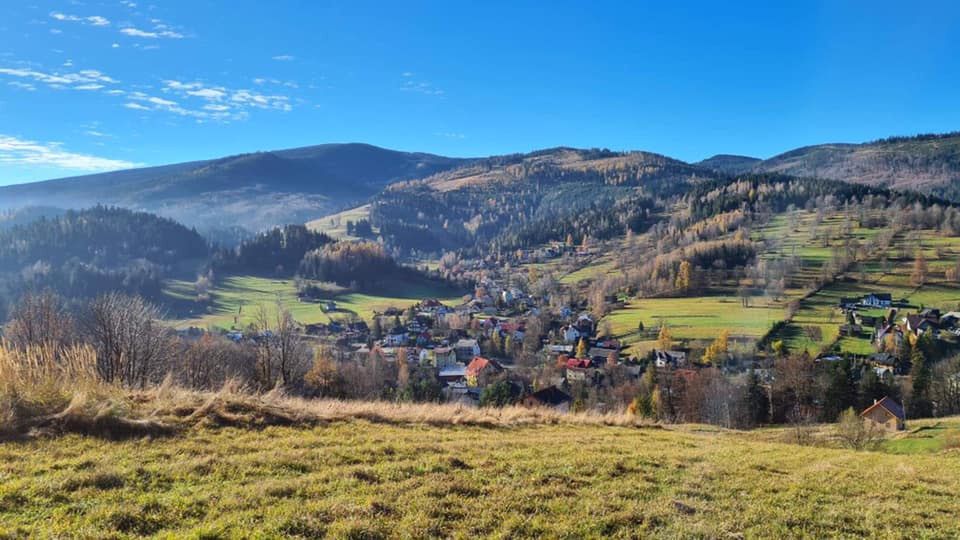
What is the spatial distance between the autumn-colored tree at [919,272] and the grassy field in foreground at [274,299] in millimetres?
103548

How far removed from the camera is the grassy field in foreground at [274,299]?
396 feet

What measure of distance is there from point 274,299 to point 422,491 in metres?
147

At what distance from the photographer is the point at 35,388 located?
1002 centimetres

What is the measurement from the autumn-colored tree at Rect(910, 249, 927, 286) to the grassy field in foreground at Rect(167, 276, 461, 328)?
103548 millimetres

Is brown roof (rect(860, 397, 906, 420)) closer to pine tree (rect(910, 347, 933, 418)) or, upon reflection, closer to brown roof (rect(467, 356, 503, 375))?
pine tree (rect(910, 347, 933, 418))

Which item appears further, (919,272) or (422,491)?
(919,272)

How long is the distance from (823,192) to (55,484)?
206116mm

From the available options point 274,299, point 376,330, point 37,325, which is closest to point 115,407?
point 37,325

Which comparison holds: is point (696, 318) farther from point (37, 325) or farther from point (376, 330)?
point (37, 325)

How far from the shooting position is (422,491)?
7820mm

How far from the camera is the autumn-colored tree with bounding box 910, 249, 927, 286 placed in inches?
3856

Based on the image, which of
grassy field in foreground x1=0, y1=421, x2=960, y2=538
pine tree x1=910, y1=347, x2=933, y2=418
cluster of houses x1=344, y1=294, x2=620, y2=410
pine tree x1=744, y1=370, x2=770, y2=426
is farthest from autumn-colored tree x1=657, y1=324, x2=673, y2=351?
grassy field in foreground x1=0, y1=421, x2=960, y2=538

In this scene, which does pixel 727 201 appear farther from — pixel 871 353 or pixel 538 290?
pixel 871 353

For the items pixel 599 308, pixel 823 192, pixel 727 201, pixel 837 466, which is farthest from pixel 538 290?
pixel 837 466
